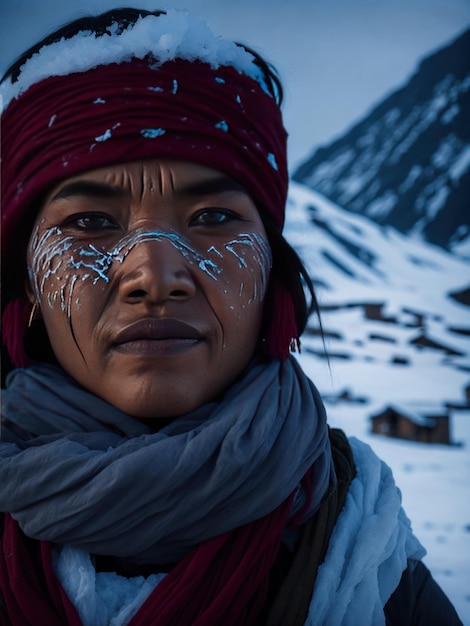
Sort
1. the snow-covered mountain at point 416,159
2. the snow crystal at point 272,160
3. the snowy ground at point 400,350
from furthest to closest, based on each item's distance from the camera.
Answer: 1. the snow-covered mountain at point 416,159
2. the snowy ground at point 400,350
3. the snow crystal at point 272,160

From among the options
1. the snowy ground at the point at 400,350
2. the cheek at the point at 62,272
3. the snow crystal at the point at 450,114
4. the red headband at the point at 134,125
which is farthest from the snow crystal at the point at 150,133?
the snow crystal at the point at 450,114

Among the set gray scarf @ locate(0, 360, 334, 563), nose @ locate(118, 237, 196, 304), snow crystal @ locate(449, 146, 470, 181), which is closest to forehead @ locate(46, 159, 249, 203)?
nose @ locate(118, 237, 196, 304)

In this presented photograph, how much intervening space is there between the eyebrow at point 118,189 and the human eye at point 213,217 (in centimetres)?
3

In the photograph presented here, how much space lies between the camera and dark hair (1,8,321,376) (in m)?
1.06

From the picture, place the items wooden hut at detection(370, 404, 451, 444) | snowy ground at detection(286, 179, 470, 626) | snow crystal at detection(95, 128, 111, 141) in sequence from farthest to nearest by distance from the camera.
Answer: wooden hut at detection(370, 404, 451, 444) → snowy ground at detection(286, 179, 470, 626) → snow crystal at detection(95, 128, 111, 141)

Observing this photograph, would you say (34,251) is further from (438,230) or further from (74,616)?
(438,230)

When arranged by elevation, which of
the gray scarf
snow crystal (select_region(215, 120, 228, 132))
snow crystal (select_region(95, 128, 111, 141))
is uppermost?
snow crystal (select_region(215, 120, 228, 132))

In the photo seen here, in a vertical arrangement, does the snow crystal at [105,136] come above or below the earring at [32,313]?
above

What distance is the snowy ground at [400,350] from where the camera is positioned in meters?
1.25

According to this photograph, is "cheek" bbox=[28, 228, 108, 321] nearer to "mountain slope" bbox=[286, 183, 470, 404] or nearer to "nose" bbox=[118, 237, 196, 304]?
"nose" bbox=[118, 237, 196, 304]

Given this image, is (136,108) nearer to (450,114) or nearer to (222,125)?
(222,125)

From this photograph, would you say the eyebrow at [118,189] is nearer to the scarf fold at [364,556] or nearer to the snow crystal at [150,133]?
the snow crystal at [150,133]

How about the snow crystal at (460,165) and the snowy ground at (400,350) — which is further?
the snow crystal at (460,165)

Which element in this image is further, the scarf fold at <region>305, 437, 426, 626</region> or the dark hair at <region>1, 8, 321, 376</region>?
the dark hair at <region>1, 8, 321, 376</region>
